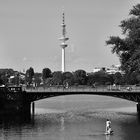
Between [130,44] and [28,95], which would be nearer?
[130,44]

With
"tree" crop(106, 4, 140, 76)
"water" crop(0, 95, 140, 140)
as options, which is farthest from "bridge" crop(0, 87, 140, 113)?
"tree" crop(106, 4, 140, 76)

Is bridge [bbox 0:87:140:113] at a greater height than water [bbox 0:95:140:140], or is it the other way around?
bridge [bbox 0:87:140:113]

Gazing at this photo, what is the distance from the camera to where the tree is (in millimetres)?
80875

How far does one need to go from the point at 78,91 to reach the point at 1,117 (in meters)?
22.2

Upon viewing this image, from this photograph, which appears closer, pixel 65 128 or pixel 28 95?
pixel 65 128

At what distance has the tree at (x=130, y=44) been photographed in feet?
265

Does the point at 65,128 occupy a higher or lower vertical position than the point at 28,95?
lower

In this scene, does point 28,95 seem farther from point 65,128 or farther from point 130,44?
point 130,44

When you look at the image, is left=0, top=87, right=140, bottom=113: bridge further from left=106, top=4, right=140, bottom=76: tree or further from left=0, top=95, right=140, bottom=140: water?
left=106, top=4, right=140, bottom=76: tree

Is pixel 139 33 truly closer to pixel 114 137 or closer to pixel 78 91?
pixel 114 137

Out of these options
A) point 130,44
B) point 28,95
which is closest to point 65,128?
point 130,44

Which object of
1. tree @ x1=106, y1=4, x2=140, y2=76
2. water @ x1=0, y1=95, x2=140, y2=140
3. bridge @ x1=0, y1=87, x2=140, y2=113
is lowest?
water @ x1=0, y1=95, x2=140, y2=140

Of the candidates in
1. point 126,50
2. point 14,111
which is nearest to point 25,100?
point 14,111

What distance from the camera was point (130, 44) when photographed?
83188mm
